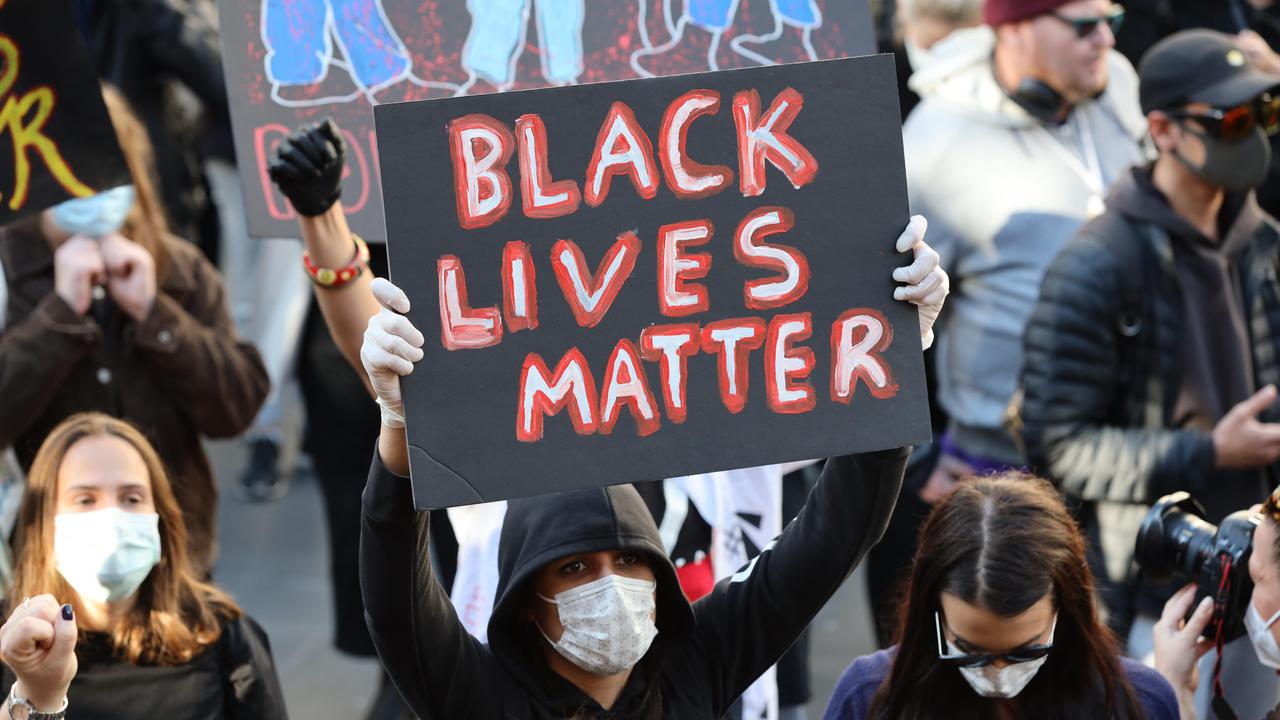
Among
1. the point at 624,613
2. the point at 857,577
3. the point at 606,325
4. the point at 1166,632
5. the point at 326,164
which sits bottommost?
the point at 857,577

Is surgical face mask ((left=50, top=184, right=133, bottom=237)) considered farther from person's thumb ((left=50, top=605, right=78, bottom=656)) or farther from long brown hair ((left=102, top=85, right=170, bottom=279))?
person's thumb ((left=50, top=605, right=78, bottom=656))

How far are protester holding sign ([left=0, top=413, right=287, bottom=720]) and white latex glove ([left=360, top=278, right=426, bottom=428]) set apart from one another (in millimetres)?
1139

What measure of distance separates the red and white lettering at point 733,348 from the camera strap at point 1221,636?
1.02m

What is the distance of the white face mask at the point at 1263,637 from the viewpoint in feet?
9.87

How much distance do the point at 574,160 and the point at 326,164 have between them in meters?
→ 1.03

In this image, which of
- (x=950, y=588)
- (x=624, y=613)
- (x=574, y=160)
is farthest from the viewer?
(x=950, y=588)

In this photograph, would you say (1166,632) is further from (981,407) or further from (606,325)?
(981,407)

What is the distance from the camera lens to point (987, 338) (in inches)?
191

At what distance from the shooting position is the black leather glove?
3557 mm

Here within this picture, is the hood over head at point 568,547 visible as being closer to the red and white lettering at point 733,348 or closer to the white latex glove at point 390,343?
the red and white lettering at point 733,348

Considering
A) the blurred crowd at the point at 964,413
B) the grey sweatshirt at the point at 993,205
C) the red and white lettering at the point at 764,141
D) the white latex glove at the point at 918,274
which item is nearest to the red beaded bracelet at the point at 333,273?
the blurred crowd at the point at 964,413

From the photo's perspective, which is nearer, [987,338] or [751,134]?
[751,134]

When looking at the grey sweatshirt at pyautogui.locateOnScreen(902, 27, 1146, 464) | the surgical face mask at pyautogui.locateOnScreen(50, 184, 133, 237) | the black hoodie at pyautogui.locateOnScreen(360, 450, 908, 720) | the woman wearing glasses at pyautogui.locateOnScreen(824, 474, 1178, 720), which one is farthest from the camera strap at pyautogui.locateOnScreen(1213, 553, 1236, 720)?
the surgical face mask at pyautogui.locateOnScreen(50, 184, 133, 237)

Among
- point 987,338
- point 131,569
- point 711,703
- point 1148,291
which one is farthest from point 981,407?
Result: point 131,569
